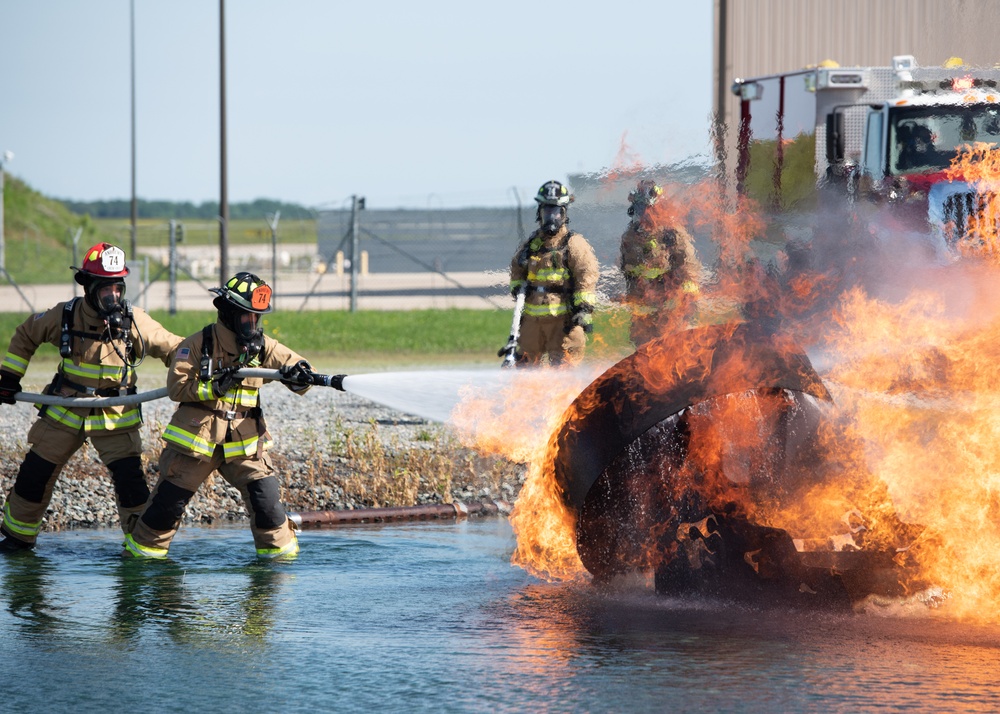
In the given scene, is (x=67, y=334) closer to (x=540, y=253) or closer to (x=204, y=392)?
(x=204, y=392)

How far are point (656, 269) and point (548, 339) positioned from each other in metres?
3.40

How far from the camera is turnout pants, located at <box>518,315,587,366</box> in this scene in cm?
1070

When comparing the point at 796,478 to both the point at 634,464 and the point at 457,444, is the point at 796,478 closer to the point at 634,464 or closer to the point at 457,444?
the point at 634,464

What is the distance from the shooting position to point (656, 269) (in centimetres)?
746

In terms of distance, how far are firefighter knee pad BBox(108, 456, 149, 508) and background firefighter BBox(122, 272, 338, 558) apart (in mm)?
304

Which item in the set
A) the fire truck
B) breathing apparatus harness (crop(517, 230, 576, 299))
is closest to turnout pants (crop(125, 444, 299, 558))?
breathing apparatus harness (crop(517, 230, 576, 299))

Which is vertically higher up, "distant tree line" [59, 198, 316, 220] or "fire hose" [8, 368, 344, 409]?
"distant tree line" [59, 198, 316, 220]

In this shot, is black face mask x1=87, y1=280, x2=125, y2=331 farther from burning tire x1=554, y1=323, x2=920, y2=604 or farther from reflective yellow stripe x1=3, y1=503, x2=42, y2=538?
burning tire x1=554, y1=323, x2=920, y2=604

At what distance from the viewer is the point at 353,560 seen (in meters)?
6.68

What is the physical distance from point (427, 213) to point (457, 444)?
25.1 m

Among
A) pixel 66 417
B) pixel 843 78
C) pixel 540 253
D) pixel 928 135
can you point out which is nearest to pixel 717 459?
pixel 66 417

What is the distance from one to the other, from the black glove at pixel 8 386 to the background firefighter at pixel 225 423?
1024 millimetres

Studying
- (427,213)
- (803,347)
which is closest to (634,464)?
(803,347)

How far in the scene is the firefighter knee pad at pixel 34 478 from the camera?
6.94m
